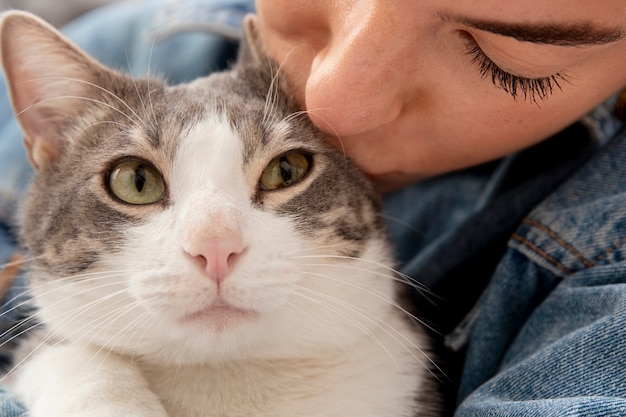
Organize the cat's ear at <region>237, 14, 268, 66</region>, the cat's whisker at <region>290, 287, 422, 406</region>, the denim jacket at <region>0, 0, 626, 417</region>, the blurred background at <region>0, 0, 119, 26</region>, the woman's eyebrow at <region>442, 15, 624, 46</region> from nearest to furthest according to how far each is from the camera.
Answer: the woman's eyebrow at <region>442, 15, 624, 46</region>, the denim jacket at <region>0, 0, 626, 417</region>, the cat's whisker at <region>290, 287, 422, 406</region>, the cat's ear at <region>237, 14, 268, 66</region>, the blurred background at <region>0, 0, 119, 26</region>

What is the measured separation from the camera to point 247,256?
1010 mm

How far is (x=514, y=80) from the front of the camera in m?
1.05

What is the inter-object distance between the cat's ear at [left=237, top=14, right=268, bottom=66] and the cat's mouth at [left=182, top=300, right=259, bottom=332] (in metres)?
→ 0.66

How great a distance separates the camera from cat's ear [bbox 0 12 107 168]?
131cm

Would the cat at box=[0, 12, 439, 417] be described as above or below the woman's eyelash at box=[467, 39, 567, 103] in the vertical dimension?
below

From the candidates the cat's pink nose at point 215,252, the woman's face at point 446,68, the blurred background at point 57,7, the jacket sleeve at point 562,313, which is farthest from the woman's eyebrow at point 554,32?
the blurred background at point 57,7

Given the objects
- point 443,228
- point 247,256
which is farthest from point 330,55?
point 443,228

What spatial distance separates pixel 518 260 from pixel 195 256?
2.43 feet

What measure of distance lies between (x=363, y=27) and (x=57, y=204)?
2.47ft

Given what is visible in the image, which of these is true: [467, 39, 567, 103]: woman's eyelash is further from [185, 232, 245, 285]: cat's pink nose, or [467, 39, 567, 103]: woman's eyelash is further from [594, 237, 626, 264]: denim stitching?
[185, 232, 245, 285]: cat's pink nose

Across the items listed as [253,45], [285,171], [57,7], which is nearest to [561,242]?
[285,171]

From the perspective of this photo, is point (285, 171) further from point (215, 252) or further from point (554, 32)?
point (554, 32)

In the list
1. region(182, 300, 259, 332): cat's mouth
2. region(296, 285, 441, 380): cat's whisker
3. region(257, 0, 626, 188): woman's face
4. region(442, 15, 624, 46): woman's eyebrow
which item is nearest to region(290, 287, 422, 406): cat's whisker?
region(296, 285, 441, 380): cat's whisker

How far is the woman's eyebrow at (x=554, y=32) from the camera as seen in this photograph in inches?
35.6
